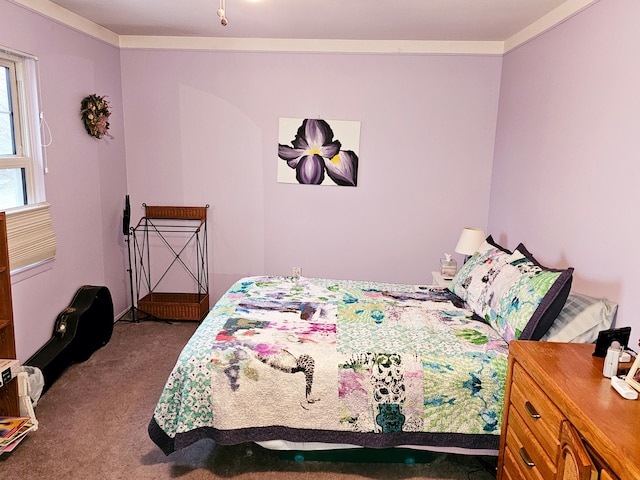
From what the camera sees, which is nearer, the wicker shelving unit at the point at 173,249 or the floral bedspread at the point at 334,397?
the floral bedspread at the point at 334,397

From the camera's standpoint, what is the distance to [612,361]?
1669 mm

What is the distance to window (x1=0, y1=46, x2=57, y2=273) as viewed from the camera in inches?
114

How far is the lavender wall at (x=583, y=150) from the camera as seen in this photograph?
7.30ft

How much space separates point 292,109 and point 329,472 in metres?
2.95

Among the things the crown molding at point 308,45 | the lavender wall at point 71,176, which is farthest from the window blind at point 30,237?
the crown molding at point 308,45

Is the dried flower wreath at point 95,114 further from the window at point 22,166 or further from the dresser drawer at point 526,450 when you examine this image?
the dresser drawer at point 526,450

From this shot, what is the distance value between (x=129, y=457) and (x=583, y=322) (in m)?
2.30

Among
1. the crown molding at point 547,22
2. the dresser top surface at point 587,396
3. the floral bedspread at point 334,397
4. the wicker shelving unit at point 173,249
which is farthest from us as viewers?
the wicker shelving unit at point 173,249

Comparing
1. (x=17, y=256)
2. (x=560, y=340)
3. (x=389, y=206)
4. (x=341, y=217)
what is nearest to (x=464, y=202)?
(x=389, y=206)

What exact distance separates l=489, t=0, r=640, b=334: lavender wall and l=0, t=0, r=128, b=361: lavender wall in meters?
3.27

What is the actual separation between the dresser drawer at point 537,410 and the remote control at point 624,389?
0.69 ft

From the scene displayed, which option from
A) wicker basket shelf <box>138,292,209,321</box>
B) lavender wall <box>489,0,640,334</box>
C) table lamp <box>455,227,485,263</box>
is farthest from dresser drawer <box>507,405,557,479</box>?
wicker basket shelf <box>138,292,209,321</box>

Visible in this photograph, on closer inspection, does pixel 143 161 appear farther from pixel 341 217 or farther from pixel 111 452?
pixel 111 452

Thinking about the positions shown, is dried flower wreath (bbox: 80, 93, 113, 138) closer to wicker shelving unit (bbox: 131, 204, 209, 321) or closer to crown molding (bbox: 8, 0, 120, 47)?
crown molding (bbox: 8, 0, 120, 47)
